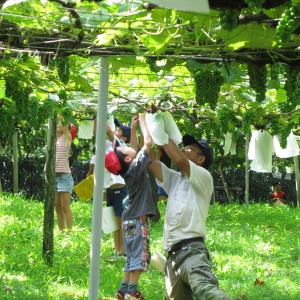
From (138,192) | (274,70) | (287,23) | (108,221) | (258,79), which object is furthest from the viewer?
(108,221)

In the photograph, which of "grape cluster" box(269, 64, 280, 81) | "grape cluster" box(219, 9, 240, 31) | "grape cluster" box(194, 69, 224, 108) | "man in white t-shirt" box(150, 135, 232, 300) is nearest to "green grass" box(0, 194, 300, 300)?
"man in white t-shirt" box(150, 135, 232, 300)

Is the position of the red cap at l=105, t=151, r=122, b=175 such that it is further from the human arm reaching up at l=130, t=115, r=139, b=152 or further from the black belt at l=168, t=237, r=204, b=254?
the black belt at l=168, t=237, r=204, b=254

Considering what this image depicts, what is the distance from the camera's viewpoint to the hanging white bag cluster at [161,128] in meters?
5.56

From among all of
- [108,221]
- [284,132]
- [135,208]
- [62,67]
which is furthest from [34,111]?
[284,132]

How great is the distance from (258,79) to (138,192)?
1.71m

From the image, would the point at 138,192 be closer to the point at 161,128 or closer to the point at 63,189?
the point at 161,128

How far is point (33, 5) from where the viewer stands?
421 centimetres

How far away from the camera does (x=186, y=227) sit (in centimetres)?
511

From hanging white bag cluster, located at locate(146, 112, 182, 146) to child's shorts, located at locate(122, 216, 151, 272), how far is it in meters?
0.70

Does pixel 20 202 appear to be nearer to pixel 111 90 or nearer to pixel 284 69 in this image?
pixel 111 90

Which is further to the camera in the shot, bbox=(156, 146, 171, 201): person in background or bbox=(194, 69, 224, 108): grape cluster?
bbox=(156, 146, 171, 201): person in background

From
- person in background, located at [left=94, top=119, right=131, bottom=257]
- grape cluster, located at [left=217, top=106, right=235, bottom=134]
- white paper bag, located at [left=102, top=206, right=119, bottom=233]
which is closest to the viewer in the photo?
white paper bag, located at [left=102, top=206, right=119, bottom=233]

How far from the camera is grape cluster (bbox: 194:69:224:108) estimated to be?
5227 mm

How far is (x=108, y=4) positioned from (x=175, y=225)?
1.74 meters
